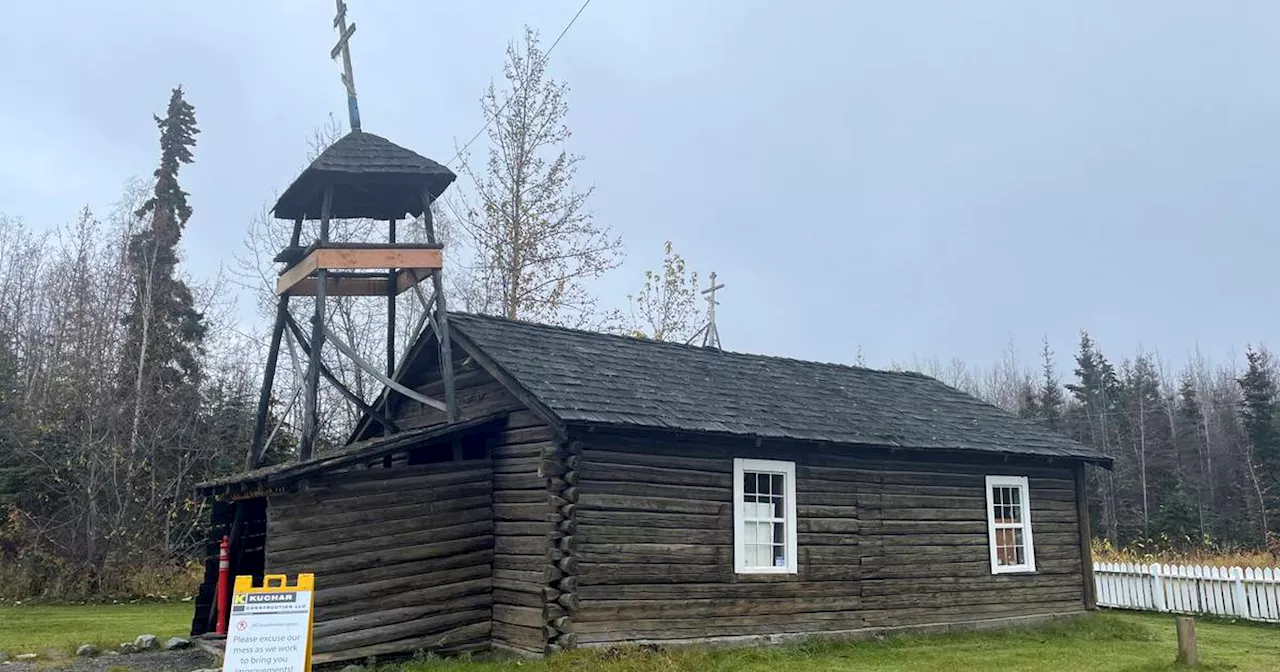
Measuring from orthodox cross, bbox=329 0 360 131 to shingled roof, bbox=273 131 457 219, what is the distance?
0.60m

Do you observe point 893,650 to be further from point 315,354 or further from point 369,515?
point 315,354

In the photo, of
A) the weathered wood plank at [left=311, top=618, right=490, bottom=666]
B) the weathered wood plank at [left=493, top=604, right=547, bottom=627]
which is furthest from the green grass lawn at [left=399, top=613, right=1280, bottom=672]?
the weathered wood plank at [left=493, top=604, right=547, bottom=627]

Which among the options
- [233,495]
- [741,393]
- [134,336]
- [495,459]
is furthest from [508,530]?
[134,336]

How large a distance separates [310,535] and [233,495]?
1609 millimetres

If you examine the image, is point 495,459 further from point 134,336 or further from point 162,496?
point 134,336

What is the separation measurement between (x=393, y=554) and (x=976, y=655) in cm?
811

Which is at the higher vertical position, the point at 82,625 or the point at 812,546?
the point at 812,546

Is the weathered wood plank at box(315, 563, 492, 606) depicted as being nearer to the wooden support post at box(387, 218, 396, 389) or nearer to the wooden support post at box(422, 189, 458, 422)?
the wooden support post at box(422, 189, 458, 422)

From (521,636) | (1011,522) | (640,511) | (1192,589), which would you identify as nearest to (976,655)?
(1011,522)

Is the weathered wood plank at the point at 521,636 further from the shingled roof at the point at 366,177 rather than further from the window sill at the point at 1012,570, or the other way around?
the window sill at the point at 1012,570

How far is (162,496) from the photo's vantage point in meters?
23.6

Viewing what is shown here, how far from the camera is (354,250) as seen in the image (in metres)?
13.6

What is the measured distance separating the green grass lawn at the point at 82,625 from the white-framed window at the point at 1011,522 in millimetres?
13412

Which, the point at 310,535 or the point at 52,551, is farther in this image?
the point at 52,551
